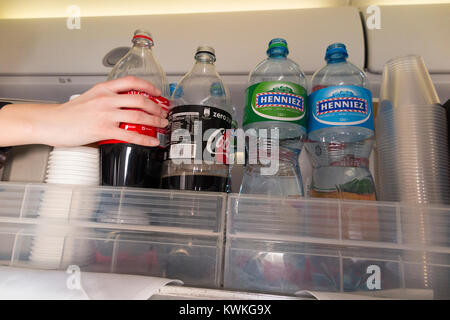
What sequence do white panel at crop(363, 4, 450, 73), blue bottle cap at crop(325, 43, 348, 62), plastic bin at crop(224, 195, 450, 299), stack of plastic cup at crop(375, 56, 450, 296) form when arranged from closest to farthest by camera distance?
plastic bin at crop(224, 195, 450, 299)
stack of plastic cup at crop(375, 56, 450, 296)
blue bottle cap at crop(325, 43, 348, 62)
white panel at crop(363, 4, 450, 73)

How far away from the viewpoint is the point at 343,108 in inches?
24.0

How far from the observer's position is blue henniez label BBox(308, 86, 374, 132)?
61cm

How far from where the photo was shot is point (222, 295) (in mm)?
457

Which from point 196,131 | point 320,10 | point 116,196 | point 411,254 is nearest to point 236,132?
point 196,131

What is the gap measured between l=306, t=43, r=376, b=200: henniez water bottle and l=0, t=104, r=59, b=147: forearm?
0.59 meters

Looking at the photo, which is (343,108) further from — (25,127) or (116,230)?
(25,127)

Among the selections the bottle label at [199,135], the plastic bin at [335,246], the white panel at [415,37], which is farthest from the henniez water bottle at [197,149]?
the white panel at [415,37]

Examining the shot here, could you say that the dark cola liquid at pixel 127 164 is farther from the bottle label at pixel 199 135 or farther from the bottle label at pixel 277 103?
the bottle label at pixel 277 103

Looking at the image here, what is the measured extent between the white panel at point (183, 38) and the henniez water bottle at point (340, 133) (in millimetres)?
319

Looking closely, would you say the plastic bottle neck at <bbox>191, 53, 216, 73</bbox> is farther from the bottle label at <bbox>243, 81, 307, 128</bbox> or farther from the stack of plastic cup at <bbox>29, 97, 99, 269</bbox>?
the stack of plastic cup at <bbox>29, 97, 99, 269</bbox>

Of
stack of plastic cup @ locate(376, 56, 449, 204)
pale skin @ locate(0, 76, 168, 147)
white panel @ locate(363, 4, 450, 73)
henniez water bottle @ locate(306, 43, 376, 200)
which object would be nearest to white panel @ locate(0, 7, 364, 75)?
white panel @ locate(363, 4, 450, 73)

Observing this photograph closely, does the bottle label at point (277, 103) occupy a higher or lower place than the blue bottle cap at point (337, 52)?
lower

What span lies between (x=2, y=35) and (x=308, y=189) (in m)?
1.45

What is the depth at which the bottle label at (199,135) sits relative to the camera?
0.59m
